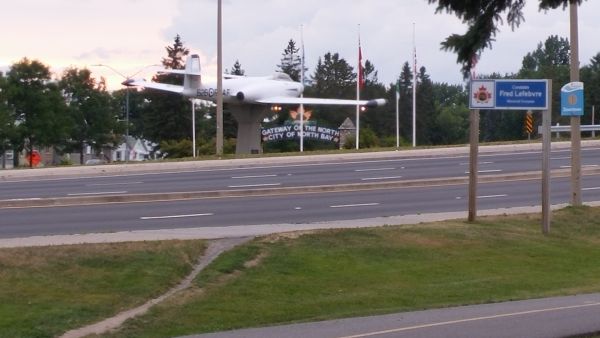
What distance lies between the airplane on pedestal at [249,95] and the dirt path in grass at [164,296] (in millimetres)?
43077

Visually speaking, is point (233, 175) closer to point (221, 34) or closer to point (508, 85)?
point (221, 34)

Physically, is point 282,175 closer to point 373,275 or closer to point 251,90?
point 373,275

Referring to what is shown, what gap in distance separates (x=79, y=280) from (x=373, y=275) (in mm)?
4402

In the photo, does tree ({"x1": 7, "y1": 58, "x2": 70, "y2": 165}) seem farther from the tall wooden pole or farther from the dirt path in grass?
the dirt path in grass

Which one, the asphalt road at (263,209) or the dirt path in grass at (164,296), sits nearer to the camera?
the dirt path in grass at (164,296)

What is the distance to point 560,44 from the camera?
105438mm

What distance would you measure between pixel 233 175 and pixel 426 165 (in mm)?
7400

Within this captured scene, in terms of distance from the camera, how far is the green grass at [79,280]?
12.0 meters

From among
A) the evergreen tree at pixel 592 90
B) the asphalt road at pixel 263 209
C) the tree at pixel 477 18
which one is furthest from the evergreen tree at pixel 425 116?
the tree at pixel 477 18

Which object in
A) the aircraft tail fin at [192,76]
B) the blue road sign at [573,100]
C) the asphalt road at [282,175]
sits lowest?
the asphalt road at [282,175]

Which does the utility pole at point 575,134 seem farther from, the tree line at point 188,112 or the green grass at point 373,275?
the tree line at point 188,112

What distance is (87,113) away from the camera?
80.5 m

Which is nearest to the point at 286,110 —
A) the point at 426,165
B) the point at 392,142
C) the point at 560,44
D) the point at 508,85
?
the point at 392,142

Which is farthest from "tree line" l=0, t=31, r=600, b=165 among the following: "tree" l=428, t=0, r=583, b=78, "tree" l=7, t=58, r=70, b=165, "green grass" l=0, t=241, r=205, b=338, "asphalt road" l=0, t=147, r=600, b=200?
"tree" l=428, t=0, r=583, b=78
